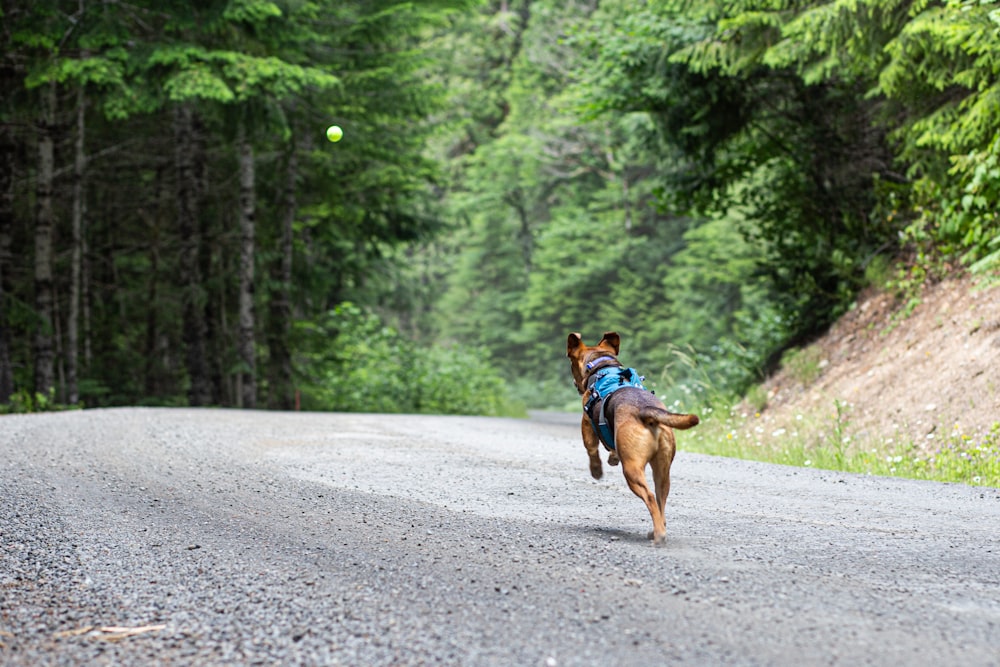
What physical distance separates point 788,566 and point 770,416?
821 cm

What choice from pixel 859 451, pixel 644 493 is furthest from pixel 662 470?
pixel 859 451

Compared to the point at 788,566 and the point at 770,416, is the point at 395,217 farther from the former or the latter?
the point at 788,566

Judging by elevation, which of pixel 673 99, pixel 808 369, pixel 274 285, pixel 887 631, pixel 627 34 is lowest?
pixel 887 631

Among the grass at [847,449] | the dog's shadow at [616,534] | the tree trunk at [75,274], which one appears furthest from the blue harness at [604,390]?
the tree trunk at [75,274]

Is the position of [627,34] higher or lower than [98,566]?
higher

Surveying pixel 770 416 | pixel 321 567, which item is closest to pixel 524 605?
pixel 321 567

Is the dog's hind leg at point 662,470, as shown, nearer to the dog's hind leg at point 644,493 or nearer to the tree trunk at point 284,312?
the dog's hind leg at point 644,493

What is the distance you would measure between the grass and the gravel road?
2.86ft

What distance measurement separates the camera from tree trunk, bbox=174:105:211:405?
65.1ft

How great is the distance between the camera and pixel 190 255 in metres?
20.1

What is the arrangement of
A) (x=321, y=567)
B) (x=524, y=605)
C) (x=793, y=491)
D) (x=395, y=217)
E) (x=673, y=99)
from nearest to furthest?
(x=524, y=605) → (x=321, y=567) → (x=793, y=491) → (x=673, y=99) → (x=395, y=217)

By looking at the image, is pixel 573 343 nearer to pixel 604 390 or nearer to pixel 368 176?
pixel 604 390

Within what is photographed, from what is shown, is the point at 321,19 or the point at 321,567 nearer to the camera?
the point at 321,567

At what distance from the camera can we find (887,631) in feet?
10.3
